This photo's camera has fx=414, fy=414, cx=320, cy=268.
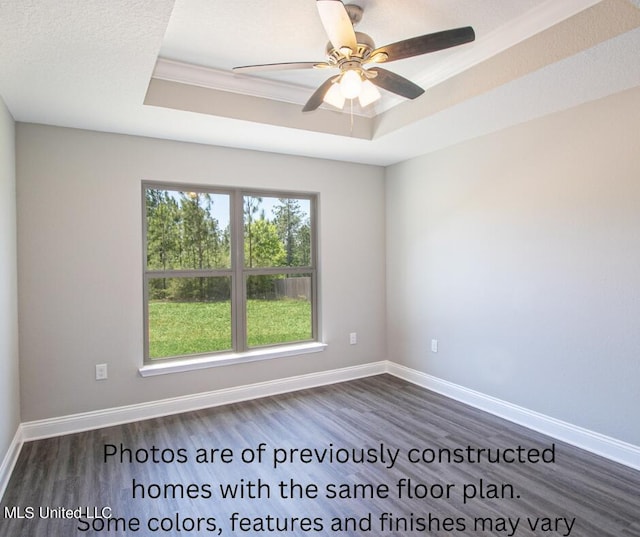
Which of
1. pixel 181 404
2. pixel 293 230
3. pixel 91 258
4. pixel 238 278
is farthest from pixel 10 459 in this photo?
pixel 293 230

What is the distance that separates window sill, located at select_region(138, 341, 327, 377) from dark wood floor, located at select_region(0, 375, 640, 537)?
1.25 ft

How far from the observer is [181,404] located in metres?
3.48

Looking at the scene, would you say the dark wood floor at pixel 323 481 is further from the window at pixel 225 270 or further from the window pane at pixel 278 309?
the window pane at pixel 278 309

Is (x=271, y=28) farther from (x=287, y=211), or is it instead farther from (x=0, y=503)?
(x=0, y=503)

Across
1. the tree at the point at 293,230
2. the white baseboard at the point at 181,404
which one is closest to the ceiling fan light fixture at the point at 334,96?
the tree at the point at 293,230

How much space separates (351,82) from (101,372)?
2.77 m

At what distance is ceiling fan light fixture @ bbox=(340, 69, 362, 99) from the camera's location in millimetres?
2107

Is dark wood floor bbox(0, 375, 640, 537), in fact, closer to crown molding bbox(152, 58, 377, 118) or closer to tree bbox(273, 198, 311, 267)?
tree bbox(273, 198, 311, 267)

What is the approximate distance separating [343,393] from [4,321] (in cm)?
269

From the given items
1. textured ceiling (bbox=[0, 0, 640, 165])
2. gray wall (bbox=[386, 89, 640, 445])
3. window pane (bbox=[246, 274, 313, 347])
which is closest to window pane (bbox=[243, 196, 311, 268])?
window pane (bbox=[246, 274, 313, 347])

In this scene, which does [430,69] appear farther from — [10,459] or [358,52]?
[10,459]

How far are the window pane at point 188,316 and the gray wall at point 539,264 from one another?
6.26 ft

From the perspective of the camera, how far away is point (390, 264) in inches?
178

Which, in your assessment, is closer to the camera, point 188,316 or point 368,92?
point 368,92
